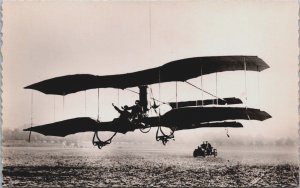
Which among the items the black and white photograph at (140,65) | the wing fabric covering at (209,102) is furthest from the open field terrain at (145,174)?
the wing fabric covering at (209,102)

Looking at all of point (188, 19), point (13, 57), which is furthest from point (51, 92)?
point (188, 19)

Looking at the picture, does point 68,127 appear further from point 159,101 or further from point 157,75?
point 157,75

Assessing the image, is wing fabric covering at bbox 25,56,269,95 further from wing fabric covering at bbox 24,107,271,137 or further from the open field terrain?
the open field terrain

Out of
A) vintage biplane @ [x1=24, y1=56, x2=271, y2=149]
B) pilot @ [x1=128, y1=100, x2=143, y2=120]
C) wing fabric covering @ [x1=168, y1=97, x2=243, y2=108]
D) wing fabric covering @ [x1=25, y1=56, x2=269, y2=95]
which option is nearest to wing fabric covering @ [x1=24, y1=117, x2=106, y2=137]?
vintage biplane @ [x1=24, y1=56, x2=271, y2=149]

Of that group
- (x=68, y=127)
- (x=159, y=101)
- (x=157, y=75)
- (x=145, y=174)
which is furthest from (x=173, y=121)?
(x=145, y=174)

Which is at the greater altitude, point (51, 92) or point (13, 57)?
point (13, 57)

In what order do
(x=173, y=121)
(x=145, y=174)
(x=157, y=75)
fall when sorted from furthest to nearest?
(x=145, y=174)
(x=157, y=75)
(x=173, y=121)

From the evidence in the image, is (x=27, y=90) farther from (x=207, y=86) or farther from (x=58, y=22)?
(x=207, y=86)
